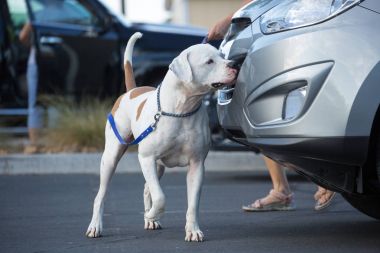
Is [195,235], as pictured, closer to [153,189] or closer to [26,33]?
→ [153,189]

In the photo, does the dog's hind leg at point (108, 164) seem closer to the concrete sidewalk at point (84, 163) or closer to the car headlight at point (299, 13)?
the car headlight at point (299, 13)

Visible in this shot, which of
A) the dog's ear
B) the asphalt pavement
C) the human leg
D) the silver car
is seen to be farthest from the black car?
the silver car

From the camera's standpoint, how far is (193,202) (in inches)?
200

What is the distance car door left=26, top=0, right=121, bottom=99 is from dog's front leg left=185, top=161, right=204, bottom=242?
5733mm

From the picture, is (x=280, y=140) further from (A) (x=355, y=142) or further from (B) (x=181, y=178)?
(B) (x=181, y=178)

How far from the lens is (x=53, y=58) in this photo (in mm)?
10742

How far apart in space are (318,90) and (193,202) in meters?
1.21

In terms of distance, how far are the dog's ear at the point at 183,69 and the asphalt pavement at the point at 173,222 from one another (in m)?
1.02

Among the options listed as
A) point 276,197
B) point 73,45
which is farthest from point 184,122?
point 73,45

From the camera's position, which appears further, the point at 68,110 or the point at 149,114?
the point at 68,110

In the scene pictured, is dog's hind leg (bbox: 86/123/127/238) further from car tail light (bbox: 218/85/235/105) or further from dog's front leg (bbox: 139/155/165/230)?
car tail light (bbox: 218/85/235/105)

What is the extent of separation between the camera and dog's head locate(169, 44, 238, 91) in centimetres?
494

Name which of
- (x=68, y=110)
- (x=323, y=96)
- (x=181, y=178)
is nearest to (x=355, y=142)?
(x=323, y=96)

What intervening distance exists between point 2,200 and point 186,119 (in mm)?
2876
